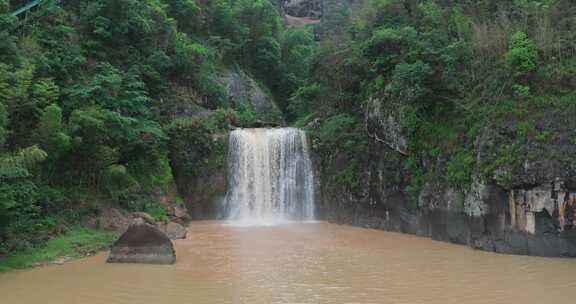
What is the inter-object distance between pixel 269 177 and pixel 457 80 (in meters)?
9.54

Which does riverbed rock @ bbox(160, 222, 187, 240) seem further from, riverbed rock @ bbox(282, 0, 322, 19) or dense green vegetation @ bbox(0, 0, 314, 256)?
riverbed rock @ bbox(282, 0, 322, 19)

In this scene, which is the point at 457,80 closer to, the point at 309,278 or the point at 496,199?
the point at 496,199

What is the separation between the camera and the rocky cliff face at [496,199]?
12.5 metres

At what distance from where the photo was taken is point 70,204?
15.6m

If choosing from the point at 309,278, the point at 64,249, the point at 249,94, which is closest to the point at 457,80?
the point at 309,278

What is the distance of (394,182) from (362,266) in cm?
640

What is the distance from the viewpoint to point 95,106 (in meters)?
16.3

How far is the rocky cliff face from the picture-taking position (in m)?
12.5

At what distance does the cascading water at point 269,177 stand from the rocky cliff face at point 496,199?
4695 mm

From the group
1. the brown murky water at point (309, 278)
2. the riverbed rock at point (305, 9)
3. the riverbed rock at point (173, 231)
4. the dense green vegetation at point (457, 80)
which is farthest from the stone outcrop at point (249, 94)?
the riverbed rock at point (305, 9)

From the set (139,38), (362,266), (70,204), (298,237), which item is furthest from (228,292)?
(139,38)

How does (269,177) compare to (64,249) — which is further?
(269,177)

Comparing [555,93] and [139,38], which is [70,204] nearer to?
[139,38]

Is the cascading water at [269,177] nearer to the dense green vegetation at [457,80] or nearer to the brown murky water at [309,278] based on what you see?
the dense green vegetation at [457,80]
